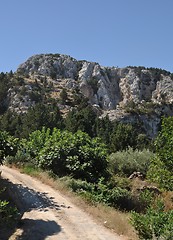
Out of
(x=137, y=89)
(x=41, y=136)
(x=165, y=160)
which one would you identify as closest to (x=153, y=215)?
(x=165, y=160)

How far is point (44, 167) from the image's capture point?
56.2 ft

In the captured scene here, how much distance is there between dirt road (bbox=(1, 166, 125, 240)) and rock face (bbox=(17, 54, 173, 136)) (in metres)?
94.6

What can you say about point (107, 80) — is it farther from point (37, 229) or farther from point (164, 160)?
point (37, 229)

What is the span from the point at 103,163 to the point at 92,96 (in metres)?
95.7

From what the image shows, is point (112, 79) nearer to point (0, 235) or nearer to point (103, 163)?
point (103, 163)

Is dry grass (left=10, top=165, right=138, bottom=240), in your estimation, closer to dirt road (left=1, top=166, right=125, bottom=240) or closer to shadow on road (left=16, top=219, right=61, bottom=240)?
dirt road (left=1, top=166, right=125, bottom=240)

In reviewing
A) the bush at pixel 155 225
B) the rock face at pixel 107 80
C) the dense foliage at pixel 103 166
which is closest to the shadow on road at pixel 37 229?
the dense foliage at pixel 103 166

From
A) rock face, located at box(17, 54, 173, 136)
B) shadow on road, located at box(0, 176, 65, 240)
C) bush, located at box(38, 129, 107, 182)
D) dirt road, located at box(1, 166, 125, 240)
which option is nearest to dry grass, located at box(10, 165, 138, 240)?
dirt road, located at box(1, 166, 125, 240)

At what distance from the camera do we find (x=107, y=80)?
407ft

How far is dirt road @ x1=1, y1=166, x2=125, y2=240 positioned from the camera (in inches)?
337

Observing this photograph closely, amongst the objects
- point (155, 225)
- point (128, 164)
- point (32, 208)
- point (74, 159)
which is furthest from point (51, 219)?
point (128, 164)

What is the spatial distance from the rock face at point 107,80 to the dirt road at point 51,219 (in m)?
94.6

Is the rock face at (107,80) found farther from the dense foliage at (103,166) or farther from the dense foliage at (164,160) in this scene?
the dense foliage at (164,160)

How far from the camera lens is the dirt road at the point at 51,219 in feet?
28.1
